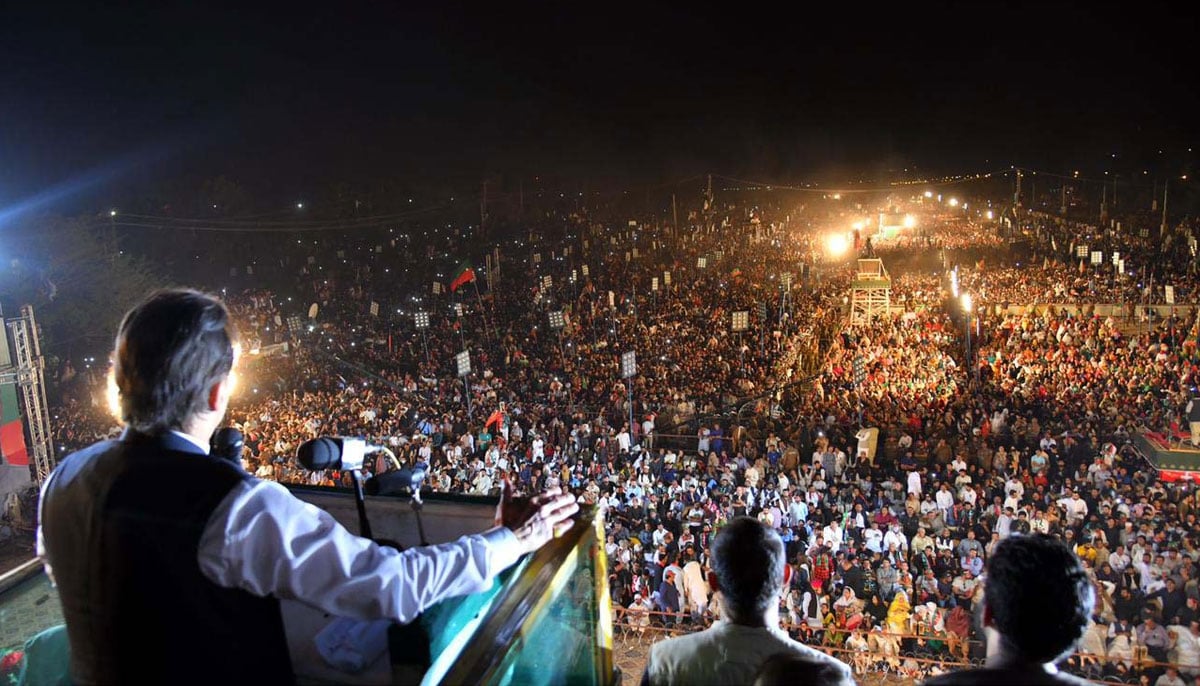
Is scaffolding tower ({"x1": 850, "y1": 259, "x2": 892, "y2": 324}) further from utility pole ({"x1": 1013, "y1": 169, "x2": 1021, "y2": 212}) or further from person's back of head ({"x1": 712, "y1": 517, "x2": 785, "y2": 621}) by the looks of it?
utility pole ({"x1": 1013, "y1": 169, "x2": 1021, "y2": 212})

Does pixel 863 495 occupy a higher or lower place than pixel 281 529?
lower

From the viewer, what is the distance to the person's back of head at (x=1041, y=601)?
1.61m

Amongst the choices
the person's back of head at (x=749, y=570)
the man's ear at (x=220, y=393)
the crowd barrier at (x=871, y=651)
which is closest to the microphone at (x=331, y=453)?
the man's ear at (x=220, y=393)

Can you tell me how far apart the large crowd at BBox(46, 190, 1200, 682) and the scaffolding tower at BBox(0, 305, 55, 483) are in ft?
11.0

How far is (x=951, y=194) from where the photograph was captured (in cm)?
5728

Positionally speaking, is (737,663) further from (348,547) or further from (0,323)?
(0,323)

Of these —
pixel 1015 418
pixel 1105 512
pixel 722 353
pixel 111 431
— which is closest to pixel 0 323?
pixel 111 431

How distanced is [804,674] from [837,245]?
44837mm

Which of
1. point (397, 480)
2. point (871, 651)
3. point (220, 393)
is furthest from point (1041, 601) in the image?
point (871, 651)

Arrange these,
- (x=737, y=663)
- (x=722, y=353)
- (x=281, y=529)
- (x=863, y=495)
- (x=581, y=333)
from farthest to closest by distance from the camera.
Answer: (x=581, y=333) < (x=722, y=353) < (x=863, y=495) < (x=737, y=663) < (x=281, y=529)

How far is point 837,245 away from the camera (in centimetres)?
4328

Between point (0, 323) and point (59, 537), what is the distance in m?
14.0

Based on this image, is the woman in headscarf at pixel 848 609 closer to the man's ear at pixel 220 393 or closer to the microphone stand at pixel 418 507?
the microphone stand at pixel 418 507

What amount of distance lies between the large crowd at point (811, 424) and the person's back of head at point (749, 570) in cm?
56
